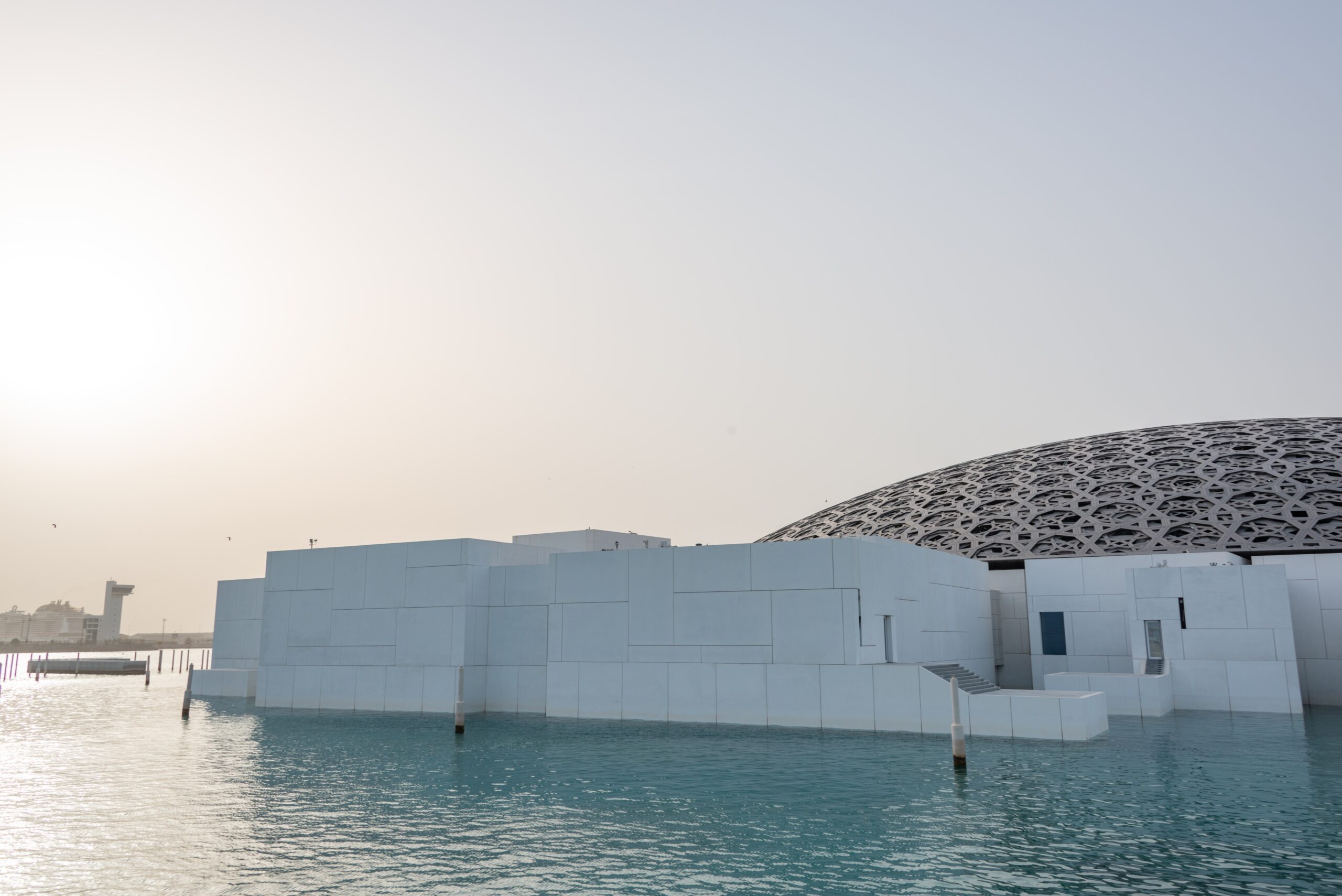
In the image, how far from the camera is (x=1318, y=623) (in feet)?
111

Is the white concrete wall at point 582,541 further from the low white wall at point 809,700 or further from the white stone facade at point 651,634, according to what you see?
the low white wall at point 809,700

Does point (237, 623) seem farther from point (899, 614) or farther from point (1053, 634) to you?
point (1053, 634)

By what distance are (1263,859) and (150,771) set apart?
1993 cm

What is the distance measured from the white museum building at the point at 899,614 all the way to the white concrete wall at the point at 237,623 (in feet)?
8.37

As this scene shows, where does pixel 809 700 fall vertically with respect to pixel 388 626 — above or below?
below

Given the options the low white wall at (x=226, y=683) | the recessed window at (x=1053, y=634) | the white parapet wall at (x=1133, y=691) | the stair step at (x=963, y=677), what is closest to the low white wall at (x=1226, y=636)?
the white parapet wall at (x=1133, y=691)

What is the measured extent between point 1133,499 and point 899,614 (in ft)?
56.1

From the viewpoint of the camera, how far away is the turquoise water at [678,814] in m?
11.5

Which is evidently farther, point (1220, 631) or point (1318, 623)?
point (1318, 623)

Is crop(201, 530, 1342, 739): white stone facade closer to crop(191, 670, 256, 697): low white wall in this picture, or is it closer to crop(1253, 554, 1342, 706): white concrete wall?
crop(1253, 554, 1342, 706): white concrete wall

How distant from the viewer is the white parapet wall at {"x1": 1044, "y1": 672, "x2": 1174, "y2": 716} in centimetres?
2994

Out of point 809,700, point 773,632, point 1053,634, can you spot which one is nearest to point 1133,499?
point 1053,634

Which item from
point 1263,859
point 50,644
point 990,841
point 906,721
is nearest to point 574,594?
point 906,721

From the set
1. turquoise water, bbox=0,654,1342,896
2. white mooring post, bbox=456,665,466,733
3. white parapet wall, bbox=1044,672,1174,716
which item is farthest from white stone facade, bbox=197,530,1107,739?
white mooring post, bbox=456,665,466,733
